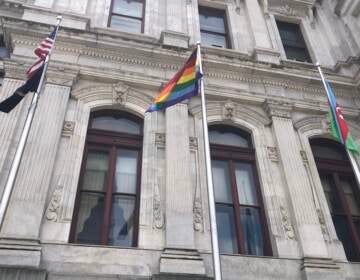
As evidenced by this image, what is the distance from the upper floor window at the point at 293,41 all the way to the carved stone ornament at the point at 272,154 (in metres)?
5.57

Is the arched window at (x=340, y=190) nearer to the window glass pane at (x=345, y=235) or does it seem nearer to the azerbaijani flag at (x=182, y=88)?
the window glass pane at (x=345, y=235)

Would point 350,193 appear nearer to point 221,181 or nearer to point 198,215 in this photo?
point 221,181

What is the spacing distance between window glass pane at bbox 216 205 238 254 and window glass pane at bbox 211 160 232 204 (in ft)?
0.91

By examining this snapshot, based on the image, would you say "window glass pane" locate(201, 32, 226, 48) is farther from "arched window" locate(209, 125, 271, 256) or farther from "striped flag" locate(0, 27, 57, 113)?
"striped flag" locate(0, 27, 57, 113)

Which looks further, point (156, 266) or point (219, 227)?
point (219, 227)

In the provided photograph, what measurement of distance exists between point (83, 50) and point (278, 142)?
21.6 ft

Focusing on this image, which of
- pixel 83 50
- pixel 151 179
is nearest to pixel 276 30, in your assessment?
pixel 83 50

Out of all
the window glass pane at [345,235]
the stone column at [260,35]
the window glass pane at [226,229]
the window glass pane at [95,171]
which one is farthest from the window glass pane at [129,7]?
the window glass pane at [345,235]

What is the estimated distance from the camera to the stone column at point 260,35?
1362 centimetres

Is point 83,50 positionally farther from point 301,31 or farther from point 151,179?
point 301,31

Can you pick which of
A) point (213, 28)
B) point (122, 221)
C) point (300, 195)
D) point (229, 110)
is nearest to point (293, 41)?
point (213, 28)

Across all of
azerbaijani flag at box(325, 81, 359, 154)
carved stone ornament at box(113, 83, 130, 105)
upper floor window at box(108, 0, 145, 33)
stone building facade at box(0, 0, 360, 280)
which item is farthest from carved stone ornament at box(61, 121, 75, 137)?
azerbaijani flag at box(325, 81, 359, 154)

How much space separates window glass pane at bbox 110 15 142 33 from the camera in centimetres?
1395

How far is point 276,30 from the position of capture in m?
15.6
